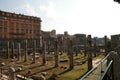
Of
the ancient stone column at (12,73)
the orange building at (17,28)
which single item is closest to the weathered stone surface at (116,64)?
the ancient stone column at (12,73)

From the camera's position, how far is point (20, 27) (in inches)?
2771

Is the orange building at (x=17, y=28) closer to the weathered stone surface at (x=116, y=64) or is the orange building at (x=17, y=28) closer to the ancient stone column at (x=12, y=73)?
the ancient stone column at (x=12, y=73)

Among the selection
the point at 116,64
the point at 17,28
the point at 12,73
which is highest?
the point at 17,28

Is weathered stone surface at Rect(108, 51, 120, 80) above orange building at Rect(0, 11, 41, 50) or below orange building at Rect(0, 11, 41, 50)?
below

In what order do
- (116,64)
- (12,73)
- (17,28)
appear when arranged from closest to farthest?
(116,64) → (12,73) → (17,28)

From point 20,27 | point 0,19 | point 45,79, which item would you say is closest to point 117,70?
point 45,79

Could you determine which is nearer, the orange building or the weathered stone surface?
the weathered stone surface

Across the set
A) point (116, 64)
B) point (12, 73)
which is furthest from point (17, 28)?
point (116, 64)

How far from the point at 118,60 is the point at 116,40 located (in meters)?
9.75

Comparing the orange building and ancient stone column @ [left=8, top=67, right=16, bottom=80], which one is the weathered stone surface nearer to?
ancient stone column @ [left=8, top=67, right=16, bottom=80]

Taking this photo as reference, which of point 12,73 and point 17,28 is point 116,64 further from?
point 17,28

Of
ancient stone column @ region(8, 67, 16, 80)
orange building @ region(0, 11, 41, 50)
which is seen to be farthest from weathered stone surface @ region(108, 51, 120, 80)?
orange building @ region(0, 11, 41, 50)

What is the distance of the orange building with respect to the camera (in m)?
63.4

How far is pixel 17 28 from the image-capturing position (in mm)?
→ 69250
